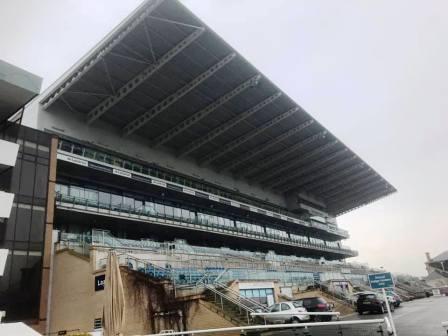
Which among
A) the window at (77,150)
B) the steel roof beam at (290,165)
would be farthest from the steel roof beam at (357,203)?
the window at (77,150)

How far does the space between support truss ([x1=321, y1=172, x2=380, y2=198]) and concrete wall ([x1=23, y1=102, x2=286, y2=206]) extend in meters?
27.7

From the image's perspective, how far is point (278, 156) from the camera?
5316 centimetres

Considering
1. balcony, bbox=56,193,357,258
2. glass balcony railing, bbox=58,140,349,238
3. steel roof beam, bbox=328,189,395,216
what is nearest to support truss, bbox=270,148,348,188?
glass balcony railing, bbox=58,140,349,238

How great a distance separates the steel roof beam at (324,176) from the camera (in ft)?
201

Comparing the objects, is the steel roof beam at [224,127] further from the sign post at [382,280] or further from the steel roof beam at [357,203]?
the steel roof beam at [357,203]

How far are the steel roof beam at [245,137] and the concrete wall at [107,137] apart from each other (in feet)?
A: 8.23

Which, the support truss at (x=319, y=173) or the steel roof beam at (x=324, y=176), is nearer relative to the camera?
the support truss at (x=319, y=173)

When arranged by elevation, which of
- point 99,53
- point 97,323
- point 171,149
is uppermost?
point 99,53

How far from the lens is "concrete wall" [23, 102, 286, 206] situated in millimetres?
34312

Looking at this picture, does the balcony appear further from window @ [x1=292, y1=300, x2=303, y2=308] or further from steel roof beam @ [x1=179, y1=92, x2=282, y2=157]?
window @ [x1=292, y1=300, x2=303, y2=308]

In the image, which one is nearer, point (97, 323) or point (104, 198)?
point (97, 323)

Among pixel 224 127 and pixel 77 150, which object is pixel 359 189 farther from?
pixel 77 150

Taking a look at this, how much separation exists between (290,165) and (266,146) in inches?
384

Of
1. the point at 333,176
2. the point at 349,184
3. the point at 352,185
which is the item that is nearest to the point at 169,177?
the point at 333,176
